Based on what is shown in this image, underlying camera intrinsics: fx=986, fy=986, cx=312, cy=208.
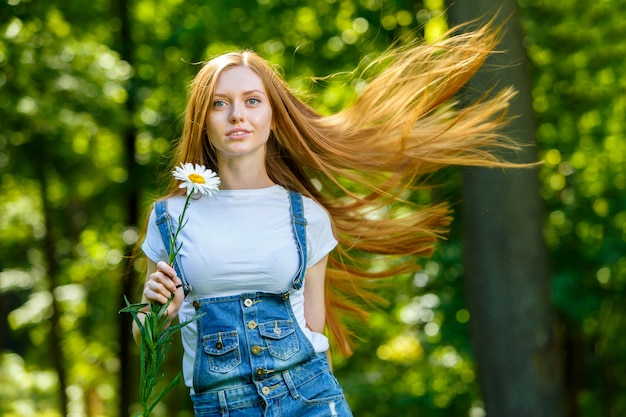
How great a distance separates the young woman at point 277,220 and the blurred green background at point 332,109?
2548mm

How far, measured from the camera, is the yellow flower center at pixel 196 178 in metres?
3.01

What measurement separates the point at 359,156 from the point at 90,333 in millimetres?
10535

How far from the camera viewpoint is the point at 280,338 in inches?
128

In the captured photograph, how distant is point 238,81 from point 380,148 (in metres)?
0.81

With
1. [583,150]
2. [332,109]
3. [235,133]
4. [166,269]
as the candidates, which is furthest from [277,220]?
[583,150]

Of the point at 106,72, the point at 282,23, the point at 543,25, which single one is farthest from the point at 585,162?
the point at 106,72

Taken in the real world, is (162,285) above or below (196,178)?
below

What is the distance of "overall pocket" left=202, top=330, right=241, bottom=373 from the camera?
318cm

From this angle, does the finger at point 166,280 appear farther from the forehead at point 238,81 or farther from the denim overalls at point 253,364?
the forehead at point 238,81

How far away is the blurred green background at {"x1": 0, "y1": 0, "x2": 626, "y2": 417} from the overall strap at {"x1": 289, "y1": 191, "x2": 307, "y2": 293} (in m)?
3.24

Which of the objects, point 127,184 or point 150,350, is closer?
point 150,350

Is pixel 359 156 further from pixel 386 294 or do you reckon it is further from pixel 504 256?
pixel 386 294

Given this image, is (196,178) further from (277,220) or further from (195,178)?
(277,220)

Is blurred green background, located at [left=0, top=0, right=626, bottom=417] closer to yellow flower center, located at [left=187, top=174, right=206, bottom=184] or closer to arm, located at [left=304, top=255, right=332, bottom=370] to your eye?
arm, located at [left=304, top=255, right=332, bottom=370]
